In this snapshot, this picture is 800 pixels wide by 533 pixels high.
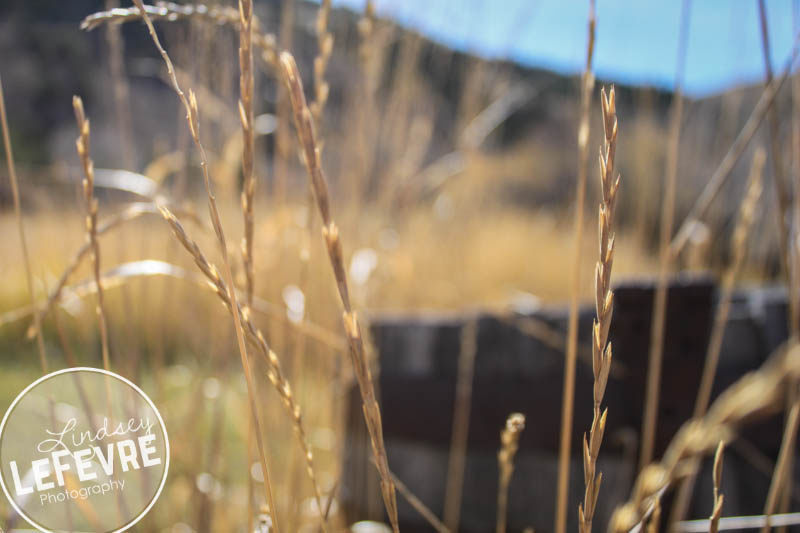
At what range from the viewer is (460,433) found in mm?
761

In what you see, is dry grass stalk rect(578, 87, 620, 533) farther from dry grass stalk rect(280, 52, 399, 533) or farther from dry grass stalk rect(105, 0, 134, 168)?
dry grass stalk rect(105, 0, 134, 168)

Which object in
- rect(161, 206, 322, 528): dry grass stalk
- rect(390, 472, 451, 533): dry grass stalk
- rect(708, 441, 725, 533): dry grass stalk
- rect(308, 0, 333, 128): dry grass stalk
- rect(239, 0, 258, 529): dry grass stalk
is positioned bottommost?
rect(390, 472, 451, 533): dry grass stalk

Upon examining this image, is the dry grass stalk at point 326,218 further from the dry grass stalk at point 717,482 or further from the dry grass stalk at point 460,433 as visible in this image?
the dry grass stalk at point 460,433

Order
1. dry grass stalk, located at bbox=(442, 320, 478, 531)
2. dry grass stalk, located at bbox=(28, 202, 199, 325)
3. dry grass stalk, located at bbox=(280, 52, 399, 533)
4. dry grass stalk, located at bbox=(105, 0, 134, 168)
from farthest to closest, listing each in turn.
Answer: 1. dry grass stalk, located at bbox=(442, 320, 478, 531)
2. dry grass stalk, located at bbox=(105, 0, 134, 168)
3. dry grass stalk, located at bbox=(28, 202, 199, 325)
4. dry grass stalk, located at bbox=(280, 52, 399, 533)

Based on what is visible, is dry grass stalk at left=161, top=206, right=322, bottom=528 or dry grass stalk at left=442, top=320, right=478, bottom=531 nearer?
dry grass stalk at left=161, top=206, right=322, bottom=528

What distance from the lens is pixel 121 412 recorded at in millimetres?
332

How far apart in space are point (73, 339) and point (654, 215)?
445cm

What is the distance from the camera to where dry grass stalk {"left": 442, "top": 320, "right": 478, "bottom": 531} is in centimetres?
75

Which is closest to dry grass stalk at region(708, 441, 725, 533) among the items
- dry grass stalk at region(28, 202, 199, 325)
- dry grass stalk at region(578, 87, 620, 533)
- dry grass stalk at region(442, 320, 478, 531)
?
dry grass stalk at region(578, 87, 620, 533)

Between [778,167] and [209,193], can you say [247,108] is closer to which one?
[209,193]

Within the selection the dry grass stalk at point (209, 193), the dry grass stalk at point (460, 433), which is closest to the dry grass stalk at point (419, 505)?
the dry grass stalk at point (209, 193)

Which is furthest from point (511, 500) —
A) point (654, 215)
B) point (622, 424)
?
point (654, 215)

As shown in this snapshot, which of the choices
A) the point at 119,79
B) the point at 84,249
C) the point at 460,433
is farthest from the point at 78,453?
the point at 460,433

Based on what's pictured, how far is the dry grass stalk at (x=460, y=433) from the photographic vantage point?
0.75 m
